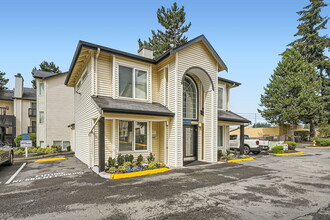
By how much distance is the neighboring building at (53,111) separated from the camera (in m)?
19.3

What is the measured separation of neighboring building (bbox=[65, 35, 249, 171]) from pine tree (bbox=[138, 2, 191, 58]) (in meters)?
17.9

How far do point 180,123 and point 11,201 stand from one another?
715 cm

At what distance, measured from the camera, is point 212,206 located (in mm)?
4566

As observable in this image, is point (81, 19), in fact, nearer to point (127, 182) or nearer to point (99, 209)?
point (127, 182)

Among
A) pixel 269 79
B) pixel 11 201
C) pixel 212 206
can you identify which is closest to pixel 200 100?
pixel 212 206

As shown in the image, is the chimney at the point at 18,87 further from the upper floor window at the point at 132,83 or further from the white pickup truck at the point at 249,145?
the white pickup truck at the point at 249,145

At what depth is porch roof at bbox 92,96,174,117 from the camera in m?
7.91

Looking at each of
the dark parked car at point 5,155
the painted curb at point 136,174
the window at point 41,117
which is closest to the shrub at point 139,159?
the painted curb at point 136,174

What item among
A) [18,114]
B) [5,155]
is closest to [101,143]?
[5,155]

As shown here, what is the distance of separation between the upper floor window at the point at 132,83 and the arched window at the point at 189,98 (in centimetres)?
256

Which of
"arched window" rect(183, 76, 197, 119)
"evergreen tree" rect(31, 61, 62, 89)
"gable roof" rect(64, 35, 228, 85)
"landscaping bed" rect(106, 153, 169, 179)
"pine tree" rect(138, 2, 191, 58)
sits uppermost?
"pine tree" rect(138, 2, 191, 58)

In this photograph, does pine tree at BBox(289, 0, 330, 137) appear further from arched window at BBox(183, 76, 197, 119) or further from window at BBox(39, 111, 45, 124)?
window at BBox(39, 111, 45, 124)

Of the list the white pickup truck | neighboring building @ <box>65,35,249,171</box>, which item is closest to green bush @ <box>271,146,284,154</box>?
Answer: the white pickup truck

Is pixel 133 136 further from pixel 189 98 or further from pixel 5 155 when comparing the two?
pixel 5 155
